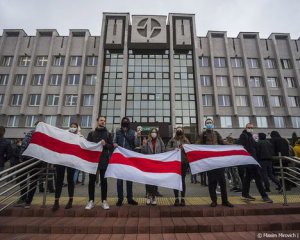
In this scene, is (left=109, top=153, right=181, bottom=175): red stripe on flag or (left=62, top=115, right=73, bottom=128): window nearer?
(left=109, top=153, right=181, bottom=175): red stripe on flag

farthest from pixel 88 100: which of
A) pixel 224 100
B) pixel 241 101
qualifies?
pixel 241 101

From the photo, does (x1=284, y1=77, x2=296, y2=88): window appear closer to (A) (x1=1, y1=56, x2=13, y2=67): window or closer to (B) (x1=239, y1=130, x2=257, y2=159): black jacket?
(B) (x1=239, y1=130, x2=257, y2=159): black jacket

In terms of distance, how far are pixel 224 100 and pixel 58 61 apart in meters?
26.8

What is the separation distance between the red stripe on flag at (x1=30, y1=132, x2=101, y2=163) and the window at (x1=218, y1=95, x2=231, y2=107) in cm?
2805

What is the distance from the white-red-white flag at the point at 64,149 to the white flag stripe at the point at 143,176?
58 centimetres

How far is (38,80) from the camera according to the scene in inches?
1241

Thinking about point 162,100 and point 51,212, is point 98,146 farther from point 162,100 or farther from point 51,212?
point 162,100

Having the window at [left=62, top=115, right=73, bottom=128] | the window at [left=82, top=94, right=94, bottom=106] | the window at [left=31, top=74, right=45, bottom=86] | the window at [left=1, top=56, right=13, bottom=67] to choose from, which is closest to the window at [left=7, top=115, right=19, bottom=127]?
the window at [left=31, top=74, right=45, bottom=86]

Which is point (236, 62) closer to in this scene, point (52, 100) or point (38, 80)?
point (52, 100)

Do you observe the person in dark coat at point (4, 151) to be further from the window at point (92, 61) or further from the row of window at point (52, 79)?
the window at point (92, 61)

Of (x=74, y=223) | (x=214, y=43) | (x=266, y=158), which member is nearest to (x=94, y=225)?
(x=74, y=223)

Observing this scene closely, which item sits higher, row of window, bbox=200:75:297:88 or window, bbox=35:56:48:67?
window, bbox=35:56:48:67

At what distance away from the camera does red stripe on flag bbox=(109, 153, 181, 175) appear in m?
5.21

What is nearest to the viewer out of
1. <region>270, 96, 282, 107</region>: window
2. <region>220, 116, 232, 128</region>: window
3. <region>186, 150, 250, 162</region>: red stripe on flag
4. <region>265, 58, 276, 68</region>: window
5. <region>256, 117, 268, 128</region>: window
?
<region>186, 150, 250, 162</region>: red stripe on flag
